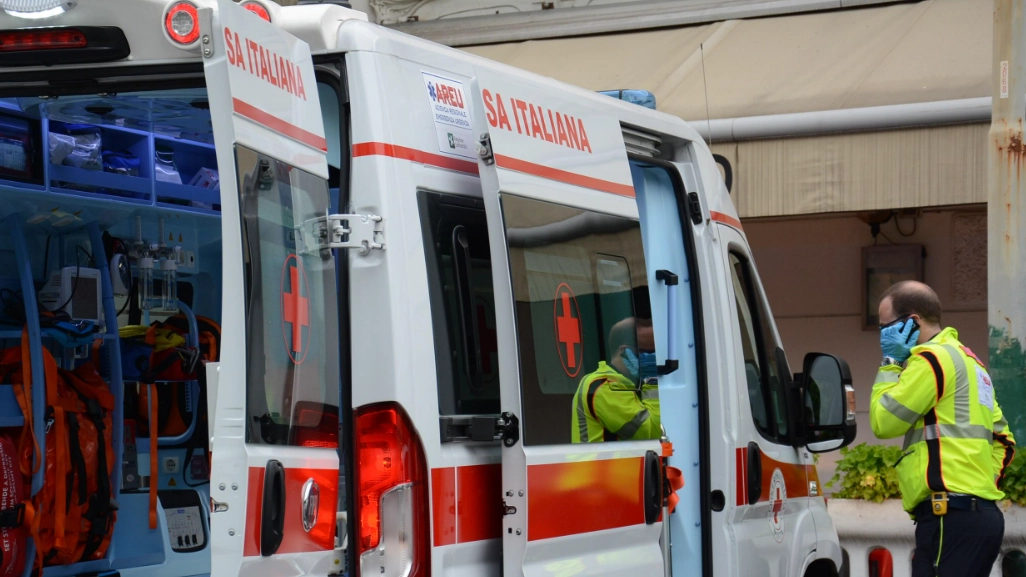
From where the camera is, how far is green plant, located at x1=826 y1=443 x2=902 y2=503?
22.2ft

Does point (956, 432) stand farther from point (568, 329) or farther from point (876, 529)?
point (568, 329)

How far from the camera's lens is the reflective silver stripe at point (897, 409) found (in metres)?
5.07

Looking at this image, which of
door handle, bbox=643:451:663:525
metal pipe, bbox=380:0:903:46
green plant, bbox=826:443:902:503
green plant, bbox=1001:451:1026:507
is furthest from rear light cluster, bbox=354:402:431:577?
metal pipe, bbox=380:0:903:46

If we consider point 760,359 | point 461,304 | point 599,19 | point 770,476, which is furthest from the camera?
point 599,19

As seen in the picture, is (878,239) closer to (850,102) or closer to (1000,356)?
(850,102)

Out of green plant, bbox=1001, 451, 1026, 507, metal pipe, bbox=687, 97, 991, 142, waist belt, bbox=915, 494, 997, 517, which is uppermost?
metal pipe, bbox=687, 97, 991, 142

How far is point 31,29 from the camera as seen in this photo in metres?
2.97

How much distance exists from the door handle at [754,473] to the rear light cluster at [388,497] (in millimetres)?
1824

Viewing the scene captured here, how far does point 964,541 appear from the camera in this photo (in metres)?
5.12

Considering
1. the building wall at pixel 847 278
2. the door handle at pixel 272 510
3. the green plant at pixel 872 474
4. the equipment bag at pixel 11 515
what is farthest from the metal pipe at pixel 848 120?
the door handle at pixel 272 510

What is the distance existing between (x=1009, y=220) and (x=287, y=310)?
5.27 metres

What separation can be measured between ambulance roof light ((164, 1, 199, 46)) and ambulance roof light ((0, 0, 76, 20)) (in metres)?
0.25

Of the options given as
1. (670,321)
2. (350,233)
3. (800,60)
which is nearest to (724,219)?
(670,321)

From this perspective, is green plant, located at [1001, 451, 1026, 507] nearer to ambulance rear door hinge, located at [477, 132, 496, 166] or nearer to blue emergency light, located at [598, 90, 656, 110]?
blue emergency light, located at [598, 90, 656, 110]
